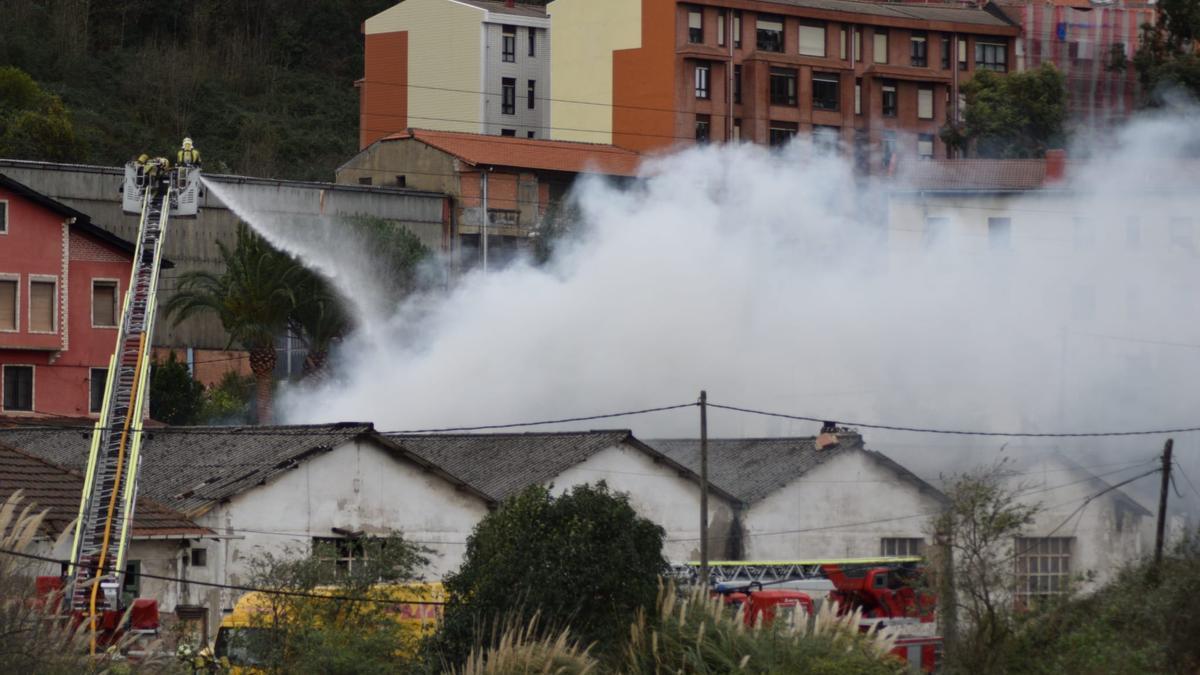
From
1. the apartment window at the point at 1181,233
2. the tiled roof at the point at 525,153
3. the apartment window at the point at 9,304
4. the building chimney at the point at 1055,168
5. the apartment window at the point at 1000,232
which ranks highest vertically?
the tiled roof at the point at 525,153

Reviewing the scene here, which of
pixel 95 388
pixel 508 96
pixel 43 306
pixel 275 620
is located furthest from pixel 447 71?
pixel 275 620

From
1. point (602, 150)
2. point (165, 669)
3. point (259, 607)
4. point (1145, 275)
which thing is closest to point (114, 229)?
point (602, 150)

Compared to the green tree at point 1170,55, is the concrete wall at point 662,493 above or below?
below

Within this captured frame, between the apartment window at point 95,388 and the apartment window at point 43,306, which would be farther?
the apartment window at point 95,388

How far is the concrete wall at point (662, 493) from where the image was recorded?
52.3 metres

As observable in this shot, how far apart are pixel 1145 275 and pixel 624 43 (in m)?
40.2

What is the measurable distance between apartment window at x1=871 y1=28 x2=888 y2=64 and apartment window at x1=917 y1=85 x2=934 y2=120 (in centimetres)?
259

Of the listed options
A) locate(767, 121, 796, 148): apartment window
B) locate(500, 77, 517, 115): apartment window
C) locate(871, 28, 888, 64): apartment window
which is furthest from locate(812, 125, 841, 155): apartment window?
locate(500, 77, 517, 115): apartment window

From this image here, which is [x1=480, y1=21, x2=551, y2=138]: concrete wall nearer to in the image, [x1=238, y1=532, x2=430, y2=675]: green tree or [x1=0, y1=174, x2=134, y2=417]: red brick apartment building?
[x1=0, y1=174, x2=134, y2=417]: red brick apartment building

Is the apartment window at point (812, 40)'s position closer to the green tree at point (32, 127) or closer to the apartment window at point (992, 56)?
the apartment window at point (992, 56)

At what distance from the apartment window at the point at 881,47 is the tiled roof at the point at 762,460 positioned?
50.1 meters

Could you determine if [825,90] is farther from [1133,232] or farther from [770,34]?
[1133,232]

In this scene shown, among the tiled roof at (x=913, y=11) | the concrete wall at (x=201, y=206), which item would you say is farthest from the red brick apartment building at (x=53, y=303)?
the tiled roof at (x=913, y=11)

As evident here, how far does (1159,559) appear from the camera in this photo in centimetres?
3553
